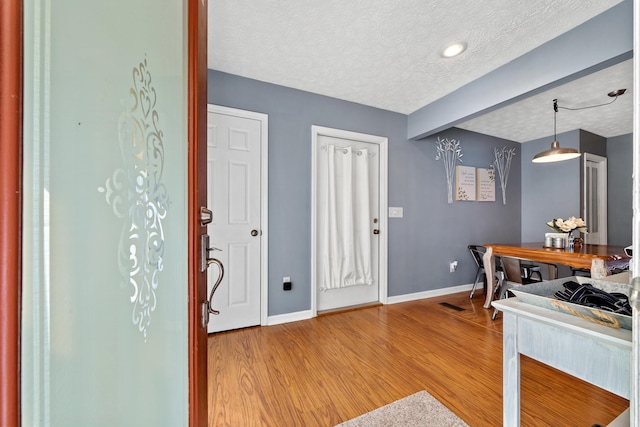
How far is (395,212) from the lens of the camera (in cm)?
328

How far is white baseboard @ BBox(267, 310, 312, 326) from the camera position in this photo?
260 centimetres

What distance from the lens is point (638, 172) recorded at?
50 cm

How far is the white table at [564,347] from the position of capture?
72 cm

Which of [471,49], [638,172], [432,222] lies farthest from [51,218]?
[432,222]

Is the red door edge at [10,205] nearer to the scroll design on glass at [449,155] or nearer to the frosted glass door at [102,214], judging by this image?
the frosted glass door at [102,214]

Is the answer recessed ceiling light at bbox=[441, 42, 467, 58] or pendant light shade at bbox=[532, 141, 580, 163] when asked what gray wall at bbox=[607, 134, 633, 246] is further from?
recessed ceiling light at bbox=[441, 42, 467, 58]

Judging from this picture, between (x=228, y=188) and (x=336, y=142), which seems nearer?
(x=228, y=188)

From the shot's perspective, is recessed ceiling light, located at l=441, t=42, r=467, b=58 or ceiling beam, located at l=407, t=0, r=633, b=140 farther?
recessed ceiling light, located at l=441, t=42, r=467, b=58

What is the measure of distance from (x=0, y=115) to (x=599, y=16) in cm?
276

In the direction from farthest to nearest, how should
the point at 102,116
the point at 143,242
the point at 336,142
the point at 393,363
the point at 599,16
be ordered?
the point at 336,142, the point at 393,363, the point at 599,16, the point at 143,242, the point at 102,116

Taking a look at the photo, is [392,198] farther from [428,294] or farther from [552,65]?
[552,65]

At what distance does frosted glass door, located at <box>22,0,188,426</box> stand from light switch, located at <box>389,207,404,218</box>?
292 cm

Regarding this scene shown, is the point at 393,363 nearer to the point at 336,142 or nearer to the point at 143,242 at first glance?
the point at 143,242

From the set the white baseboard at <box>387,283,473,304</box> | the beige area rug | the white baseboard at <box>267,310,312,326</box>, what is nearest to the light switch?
the white baseboard at <box>387,283,473,304</box>
